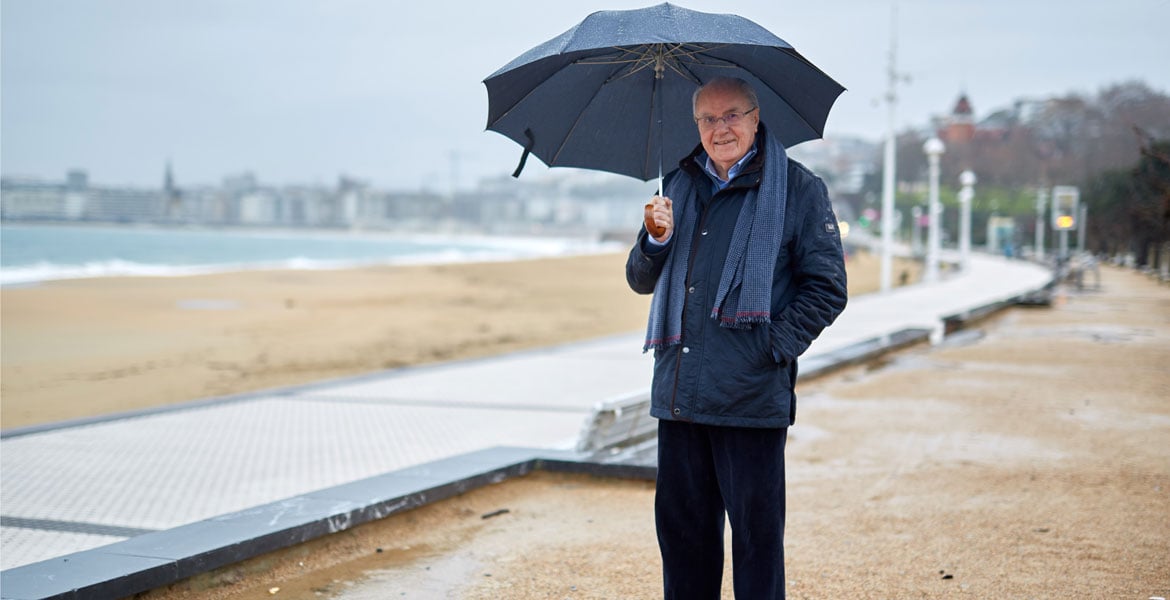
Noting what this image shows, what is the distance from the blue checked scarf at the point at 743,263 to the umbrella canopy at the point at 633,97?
0.39 meters

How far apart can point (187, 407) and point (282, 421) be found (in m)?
1.12

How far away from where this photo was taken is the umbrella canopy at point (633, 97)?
3.45 metres

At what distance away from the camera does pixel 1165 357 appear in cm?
1170

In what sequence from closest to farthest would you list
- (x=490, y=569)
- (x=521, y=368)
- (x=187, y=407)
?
(x=490, y=569), (x=187, y=407), (x=521, y=368)

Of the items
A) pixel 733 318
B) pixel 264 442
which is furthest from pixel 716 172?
pixel 264 442

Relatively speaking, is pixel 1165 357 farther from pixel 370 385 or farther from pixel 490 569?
pixel 490 569

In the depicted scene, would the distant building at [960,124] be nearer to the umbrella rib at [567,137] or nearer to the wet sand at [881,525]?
the wet sand at [881,525]

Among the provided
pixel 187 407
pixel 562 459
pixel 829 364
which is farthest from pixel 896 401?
pixel 187 407

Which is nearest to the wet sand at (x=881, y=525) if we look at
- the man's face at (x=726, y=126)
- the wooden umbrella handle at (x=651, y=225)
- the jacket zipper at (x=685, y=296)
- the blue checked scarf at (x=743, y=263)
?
the jacket zipper at (x=685, y=296)

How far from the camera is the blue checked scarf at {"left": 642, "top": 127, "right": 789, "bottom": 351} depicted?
289 cm

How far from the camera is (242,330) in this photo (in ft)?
62.4

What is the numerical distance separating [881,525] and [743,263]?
241cm

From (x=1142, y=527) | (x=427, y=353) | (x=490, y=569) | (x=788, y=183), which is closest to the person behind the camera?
(x=788, y=183)

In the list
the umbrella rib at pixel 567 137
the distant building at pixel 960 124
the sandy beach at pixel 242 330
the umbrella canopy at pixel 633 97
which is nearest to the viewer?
the umbrella canopy at pixel 633 97
